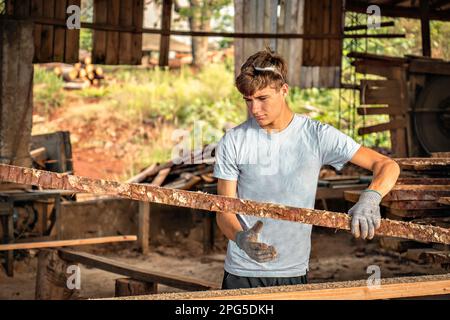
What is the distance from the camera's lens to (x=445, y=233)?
3734 millimetres

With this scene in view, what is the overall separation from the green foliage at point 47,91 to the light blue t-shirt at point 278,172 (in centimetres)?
1616

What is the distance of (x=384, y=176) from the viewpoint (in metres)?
4.27

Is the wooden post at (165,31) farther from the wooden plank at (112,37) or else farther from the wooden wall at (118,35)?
the wooden plank at (112,37)

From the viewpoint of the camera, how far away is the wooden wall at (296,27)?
11.8 metres

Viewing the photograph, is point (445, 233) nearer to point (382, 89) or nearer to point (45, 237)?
point (45, 237)

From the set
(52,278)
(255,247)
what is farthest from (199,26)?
(255,247)

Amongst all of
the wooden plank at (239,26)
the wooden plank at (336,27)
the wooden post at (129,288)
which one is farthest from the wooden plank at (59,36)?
the wooden post at (129,288)

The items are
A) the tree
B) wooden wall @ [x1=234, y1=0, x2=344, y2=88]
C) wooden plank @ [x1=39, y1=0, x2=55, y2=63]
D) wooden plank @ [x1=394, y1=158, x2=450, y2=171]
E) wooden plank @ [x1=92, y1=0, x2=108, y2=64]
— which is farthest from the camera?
the tree

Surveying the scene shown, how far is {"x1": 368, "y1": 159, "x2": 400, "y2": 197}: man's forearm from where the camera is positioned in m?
4.19

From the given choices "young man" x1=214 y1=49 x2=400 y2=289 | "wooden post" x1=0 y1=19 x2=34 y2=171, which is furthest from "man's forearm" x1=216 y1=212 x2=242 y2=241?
"wooden post" x1=0 y1=19 x2=34 y2=171

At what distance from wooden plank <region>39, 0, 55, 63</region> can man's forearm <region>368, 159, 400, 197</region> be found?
6.45m

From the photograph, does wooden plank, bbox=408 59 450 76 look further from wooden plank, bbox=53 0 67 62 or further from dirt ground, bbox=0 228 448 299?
wooden plank, bbox=53 0 67 62

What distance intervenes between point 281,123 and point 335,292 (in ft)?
4.47
